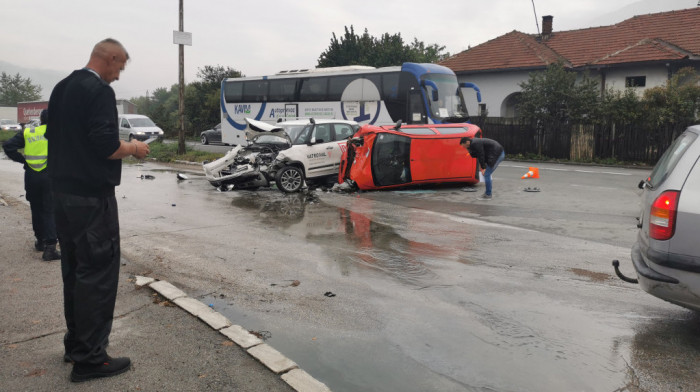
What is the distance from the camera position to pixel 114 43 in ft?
11.8

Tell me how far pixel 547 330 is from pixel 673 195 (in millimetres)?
1414

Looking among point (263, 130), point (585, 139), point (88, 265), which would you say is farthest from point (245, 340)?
point (585, 139)

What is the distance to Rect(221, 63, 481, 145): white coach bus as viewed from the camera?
1977cm

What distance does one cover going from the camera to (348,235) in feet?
27.6

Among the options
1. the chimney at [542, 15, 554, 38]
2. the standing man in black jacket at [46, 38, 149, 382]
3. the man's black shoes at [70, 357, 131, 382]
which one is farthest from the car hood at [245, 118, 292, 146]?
the chimney at [542, 15, 554, 38]

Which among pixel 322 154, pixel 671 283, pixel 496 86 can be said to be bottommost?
pixel 671 283

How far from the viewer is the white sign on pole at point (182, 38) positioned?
21666 millimetres

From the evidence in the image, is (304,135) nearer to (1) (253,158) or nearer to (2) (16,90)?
(1) (253,158)

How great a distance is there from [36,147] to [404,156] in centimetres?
793

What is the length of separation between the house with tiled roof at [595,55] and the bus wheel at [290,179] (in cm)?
1074

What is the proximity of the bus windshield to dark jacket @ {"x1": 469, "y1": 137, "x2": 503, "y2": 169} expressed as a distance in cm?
773

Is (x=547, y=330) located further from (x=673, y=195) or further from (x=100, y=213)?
(x=100, y=213)

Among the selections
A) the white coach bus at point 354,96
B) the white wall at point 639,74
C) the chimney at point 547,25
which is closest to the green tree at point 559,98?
the white coach bus at point 354,96

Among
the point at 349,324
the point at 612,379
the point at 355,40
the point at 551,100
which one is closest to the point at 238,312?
the point at 349,324
